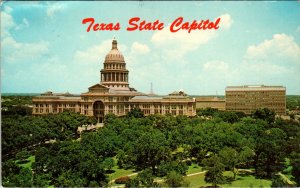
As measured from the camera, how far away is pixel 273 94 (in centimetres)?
5978

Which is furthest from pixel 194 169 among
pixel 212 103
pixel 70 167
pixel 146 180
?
pixel 212 103

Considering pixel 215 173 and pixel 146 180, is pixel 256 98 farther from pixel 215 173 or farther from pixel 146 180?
pixel 146 180

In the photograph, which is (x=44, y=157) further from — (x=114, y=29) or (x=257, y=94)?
(x=257, y=94)

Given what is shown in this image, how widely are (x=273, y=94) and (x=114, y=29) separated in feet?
154

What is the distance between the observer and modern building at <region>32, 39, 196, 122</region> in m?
51.7

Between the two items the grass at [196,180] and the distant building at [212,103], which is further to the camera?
the distant building at [212,103]

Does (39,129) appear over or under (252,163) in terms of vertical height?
over

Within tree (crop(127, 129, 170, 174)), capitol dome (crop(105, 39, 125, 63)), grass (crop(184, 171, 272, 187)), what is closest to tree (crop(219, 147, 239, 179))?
grass (crop(184, 171, 272, 187))

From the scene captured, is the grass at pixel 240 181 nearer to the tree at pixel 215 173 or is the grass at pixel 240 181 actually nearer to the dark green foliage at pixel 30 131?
the tree at pixel 215 173

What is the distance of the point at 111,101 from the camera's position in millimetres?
51438

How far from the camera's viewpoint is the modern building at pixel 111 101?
51.7 metres

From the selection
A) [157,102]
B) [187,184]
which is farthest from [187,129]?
[157,102]

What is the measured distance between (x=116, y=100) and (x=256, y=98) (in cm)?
2592

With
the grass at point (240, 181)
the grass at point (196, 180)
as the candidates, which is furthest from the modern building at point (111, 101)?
the grass at point (196, 180)
